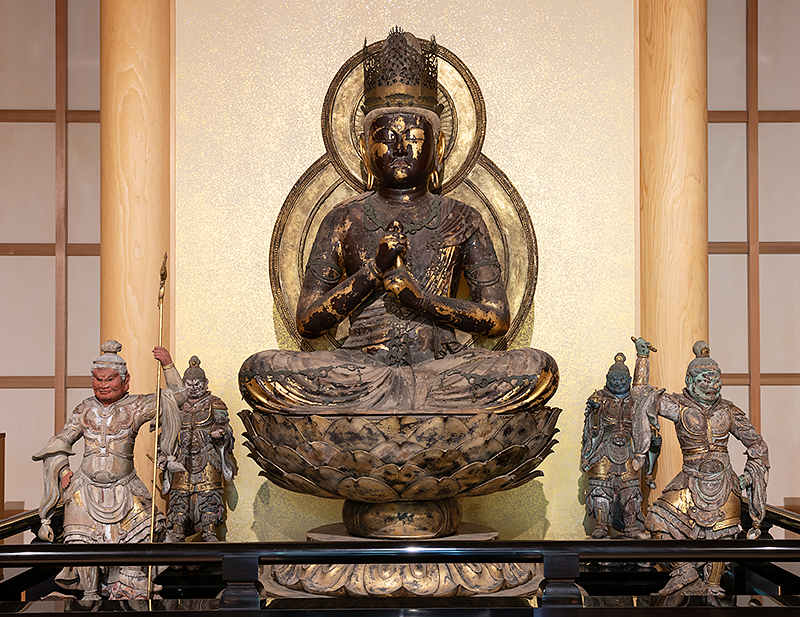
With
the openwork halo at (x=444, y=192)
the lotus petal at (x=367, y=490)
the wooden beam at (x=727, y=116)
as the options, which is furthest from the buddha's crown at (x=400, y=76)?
the wooden beam at (x=727, y=116)

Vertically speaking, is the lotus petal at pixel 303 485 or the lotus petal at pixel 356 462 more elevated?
the lotus petal at pixel 356 462

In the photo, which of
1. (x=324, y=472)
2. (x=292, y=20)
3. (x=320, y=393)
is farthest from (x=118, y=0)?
(x=324, y=472)

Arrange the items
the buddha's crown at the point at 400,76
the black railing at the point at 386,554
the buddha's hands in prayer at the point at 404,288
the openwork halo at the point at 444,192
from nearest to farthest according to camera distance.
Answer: the black railing at the point at 386,554, the buddha's hands in prayer at the point at 404,288, the buddha's crown at the point at 400,76, the openwork halo at the point at 444,192

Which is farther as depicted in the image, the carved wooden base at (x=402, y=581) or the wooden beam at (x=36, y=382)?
the wooden beam at (x=36, y=382)

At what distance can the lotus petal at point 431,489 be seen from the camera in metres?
3.02

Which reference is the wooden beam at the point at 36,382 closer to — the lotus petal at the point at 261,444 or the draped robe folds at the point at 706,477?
the lotus petal at the point at 261,444

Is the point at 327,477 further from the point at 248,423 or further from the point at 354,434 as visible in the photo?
the point at 248,423

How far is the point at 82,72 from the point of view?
6488 millimetres

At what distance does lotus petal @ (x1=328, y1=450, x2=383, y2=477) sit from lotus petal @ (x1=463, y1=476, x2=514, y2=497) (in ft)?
1.38

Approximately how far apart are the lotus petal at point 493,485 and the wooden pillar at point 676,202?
1115 mm

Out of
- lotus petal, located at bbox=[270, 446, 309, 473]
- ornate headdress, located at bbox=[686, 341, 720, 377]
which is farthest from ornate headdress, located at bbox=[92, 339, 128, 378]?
ornate headdress, located at bbox=[686, 341, 720, 377]

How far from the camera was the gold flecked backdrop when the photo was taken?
4047 mm

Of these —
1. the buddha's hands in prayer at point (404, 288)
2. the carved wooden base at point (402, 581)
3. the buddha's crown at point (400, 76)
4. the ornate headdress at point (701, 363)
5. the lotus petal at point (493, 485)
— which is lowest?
the carved wooden base at point (402, 581)

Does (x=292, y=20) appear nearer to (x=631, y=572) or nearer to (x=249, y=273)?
(x=249, y=273)
